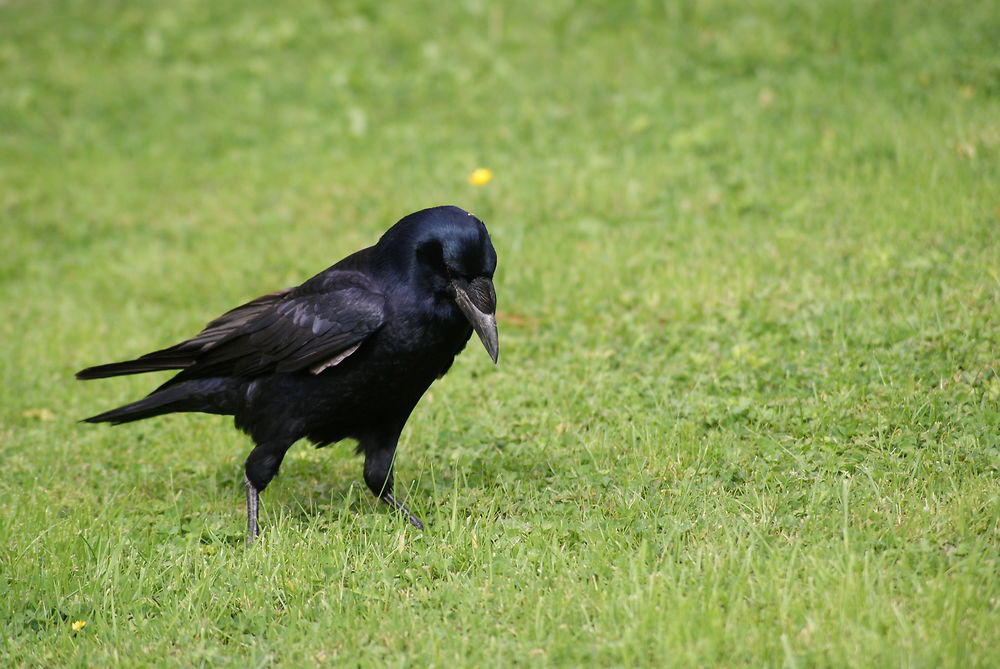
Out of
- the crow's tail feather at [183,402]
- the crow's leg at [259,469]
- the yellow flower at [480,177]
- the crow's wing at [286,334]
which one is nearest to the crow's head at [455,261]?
the crow's wing at [286,334]

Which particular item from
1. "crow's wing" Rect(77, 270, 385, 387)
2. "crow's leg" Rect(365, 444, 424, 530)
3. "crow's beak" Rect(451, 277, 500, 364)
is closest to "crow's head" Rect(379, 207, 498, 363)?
"crow's beak" Rect(451, 277, 500, 364)

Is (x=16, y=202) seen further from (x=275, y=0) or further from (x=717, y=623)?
(x=717, y=623)

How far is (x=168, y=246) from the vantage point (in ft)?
29.4

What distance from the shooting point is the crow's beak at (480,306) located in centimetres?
429

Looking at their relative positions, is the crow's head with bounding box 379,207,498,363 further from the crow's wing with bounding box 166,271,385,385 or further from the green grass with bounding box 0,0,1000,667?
the green grass with bounding box 0,0,1000,667

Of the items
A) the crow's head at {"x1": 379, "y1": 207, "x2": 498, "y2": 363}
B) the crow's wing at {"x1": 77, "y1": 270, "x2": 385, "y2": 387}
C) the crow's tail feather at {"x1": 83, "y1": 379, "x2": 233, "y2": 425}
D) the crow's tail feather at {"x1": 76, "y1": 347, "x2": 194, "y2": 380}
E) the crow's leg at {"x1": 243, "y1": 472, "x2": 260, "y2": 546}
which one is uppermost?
the crow's head at {"x1": 379, "y1": 207, "x2": 498, "y2": 363}

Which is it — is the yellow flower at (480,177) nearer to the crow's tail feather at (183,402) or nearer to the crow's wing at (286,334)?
the crow's wing at (286,334)

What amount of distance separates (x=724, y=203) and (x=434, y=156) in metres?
2.91

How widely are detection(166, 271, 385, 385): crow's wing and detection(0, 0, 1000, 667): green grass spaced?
656 mm

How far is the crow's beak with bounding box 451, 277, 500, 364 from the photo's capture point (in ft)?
14.1

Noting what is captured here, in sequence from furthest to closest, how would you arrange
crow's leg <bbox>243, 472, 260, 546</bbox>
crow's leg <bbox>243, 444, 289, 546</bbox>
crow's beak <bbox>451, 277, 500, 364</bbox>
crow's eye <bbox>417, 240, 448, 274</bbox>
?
crow's leg <bbox>243, 444, 289, 546</bbox> → crow's leg <bbox>243, 472, 260, 546</bbox> → crow's eye <bbox>417, 240, 448, 274</bbox> → crow's beak <bbox>451, 277, 500, 364</bbox>

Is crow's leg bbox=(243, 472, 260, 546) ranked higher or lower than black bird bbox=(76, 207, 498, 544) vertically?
lower

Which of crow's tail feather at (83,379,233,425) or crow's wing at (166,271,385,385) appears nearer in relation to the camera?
crow's wing at (166,271,385,385)

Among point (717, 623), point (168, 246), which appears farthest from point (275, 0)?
point (717, 623)
